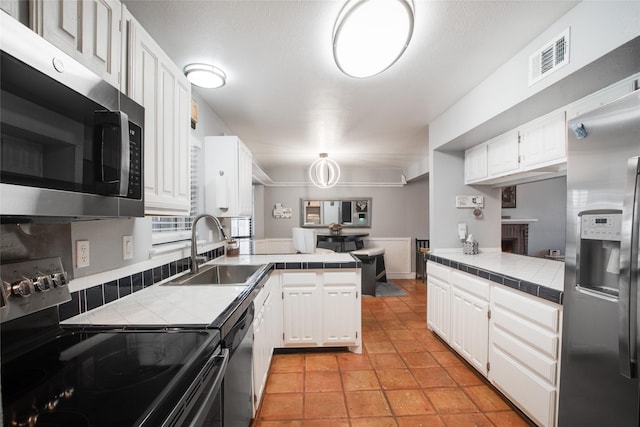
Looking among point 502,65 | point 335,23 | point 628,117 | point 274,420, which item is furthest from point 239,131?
point 628,117

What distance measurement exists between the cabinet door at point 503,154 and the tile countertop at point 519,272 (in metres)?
0.80

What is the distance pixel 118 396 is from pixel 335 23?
1.77m

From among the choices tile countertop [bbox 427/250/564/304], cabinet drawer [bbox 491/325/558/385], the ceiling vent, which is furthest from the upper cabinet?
cabinet drawer [bbox 491/325/558/385]

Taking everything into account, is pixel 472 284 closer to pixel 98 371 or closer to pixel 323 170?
pixel 98 371

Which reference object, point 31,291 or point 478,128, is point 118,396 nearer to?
point 31,291

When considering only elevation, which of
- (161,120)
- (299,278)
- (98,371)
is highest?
(161,120)

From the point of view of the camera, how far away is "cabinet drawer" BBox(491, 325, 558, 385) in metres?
1.42

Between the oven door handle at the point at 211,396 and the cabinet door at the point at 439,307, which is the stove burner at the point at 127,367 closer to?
the oven door handle at the point at 211,396

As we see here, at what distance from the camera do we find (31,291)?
0.88m

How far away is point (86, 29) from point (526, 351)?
255 cm

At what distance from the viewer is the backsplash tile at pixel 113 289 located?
1.06m

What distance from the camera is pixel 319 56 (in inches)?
69.6

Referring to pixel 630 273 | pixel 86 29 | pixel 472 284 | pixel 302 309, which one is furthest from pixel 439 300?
pixel 86 29

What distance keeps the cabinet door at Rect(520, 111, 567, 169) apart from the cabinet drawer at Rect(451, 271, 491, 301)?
100cm
